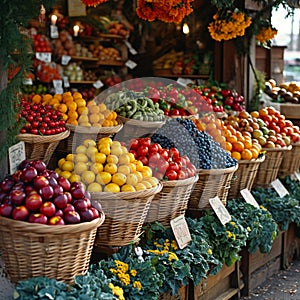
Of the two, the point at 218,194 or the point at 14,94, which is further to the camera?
the point at 218,194

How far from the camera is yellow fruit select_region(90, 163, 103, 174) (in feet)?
10.8

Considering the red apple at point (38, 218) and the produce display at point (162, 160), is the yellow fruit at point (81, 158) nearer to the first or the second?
the produce display at point (162, 160)

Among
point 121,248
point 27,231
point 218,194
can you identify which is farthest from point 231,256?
point 27,231

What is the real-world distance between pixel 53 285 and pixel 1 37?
3.87 feet

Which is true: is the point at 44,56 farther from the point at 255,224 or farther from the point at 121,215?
the point at 121,215

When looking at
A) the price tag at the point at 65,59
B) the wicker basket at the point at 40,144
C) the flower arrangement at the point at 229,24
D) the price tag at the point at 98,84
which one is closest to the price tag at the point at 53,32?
the price tag at the point at 65,59

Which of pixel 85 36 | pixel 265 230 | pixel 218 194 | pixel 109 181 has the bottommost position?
pixel 265 230

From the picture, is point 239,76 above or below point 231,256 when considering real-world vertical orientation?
above

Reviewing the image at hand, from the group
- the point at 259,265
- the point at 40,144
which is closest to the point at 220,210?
the point at 259,265

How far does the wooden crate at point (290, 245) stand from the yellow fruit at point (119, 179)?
224cm

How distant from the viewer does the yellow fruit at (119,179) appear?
3.23m

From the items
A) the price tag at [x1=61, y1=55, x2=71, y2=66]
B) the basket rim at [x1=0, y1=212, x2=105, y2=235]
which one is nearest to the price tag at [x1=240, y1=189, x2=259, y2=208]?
the basket rim at [x1=0, y1=212, x2=105, y2=235]

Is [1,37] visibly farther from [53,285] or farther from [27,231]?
[53,285]

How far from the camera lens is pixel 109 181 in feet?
10.7
